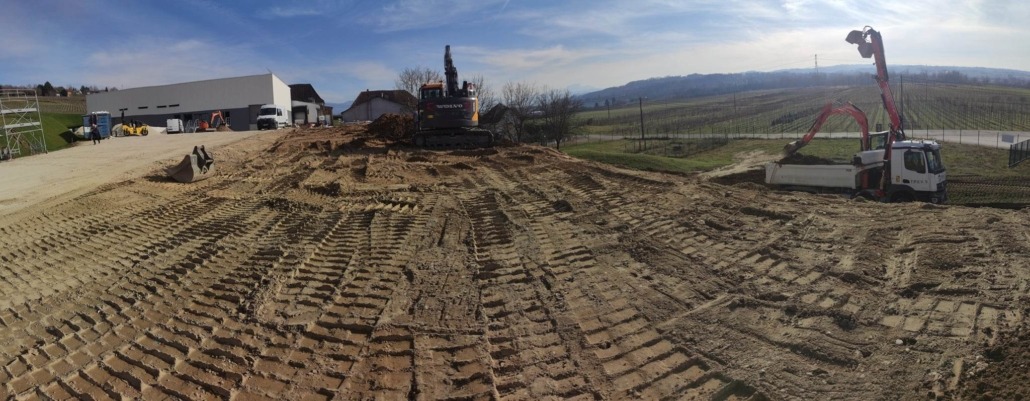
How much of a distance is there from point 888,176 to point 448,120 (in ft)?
44.4

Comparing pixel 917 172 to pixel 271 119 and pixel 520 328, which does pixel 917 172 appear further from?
pixel 271 119

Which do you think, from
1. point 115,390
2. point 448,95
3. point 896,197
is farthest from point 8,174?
point 896,197

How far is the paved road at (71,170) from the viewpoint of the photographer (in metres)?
13.0

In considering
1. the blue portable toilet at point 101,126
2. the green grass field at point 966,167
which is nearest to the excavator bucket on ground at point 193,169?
the green grass field at point 966,167

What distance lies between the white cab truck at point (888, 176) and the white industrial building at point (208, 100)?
46631 millimetres

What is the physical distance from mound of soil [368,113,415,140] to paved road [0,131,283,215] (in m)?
6.97

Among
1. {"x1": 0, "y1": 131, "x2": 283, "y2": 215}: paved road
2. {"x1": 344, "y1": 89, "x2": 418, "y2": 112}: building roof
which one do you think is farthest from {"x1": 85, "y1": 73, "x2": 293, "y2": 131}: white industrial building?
{"x1": 0, "y1": 131, "x2": 283, "y2": 215}: paved road

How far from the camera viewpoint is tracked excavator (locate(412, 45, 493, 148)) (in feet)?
66.2

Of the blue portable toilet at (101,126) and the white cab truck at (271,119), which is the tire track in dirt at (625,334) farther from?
the blue portable toilet at (101,126)

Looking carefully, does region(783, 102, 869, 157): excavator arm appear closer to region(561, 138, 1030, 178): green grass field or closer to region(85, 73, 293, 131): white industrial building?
region(561, 138, 1030, 178): green grass field

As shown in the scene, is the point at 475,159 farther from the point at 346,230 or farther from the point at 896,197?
the point at 896,197

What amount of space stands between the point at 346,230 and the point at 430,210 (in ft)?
5.54

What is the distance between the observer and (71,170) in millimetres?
17234

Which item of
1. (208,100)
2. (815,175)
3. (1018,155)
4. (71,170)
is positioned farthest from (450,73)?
(208,100)
